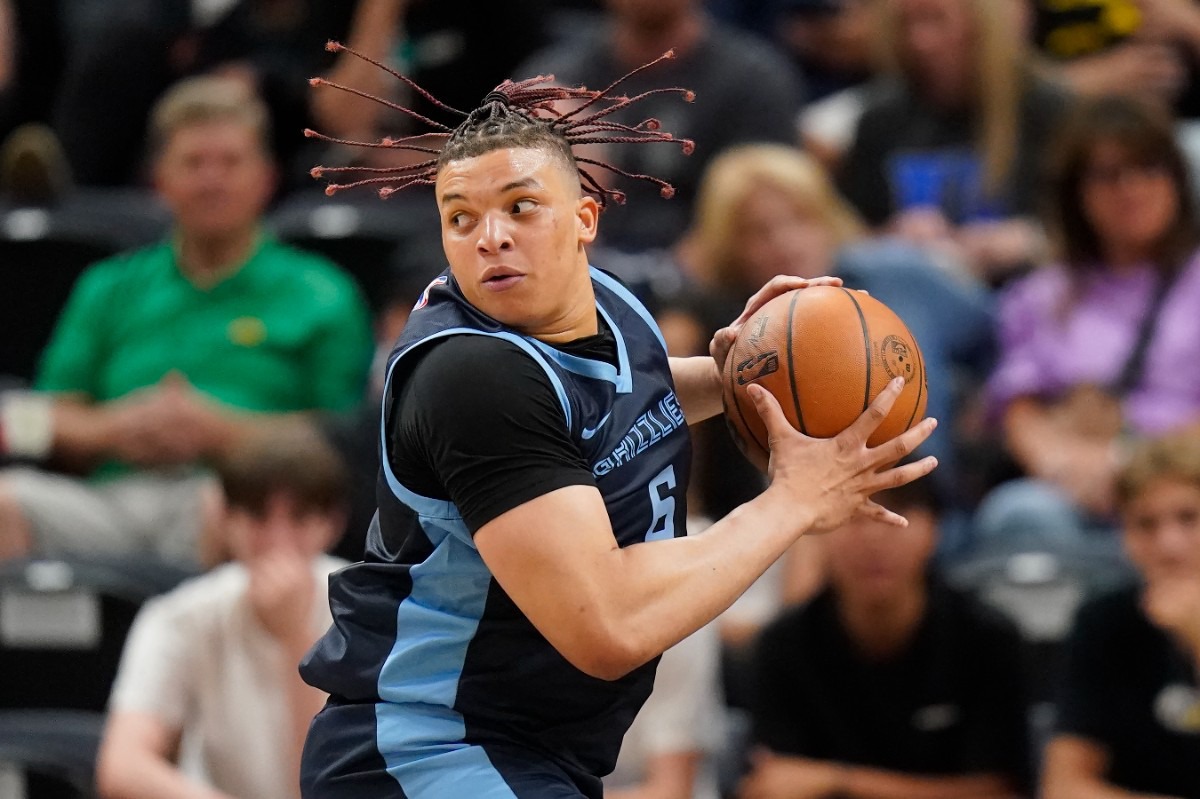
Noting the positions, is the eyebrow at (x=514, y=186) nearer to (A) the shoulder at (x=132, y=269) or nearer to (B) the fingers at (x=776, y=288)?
(B) the fingers at (x=776, y=288)

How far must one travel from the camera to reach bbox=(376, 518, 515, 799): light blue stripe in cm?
271

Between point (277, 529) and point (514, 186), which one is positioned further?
point (277, 529)

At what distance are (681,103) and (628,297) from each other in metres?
3.65

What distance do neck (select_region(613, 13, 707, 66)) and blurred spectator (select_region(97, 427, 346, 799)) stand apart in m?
2.54

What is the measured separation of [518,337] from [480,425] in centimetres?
19

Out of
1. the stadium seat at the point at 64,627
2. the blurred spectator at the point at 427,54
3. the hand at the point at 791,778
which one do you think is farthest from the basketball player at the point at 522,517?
the blurred spectator at the point at 427,54

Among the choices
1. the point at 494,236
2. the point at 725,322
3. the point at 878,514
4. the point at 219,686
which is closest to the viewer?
the point at 494,236

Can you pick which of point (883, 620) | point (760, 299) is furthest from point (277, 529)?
point (760, 299)

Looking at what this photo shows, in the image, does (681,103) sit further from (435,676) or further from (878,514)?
(435,676)

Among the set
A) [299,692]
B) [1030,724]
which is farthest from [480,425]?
[1030,724]

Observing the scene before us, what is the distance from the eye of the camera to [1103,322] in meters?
5.49

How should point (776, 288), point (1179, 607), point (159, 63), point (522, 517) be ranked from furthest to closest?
1. point (159, 63)
2. point (1179, 607)
3. point (776, 288)
4. point (522, 517)

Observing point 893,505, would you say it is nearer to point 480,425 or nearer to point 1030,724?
point 1030,724

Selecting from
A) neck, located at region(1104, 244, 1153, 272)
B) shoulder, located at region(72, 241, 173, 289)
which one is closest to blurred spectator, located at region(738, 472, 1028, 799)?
neck, located at region(1104, 244, 1153, 272)
